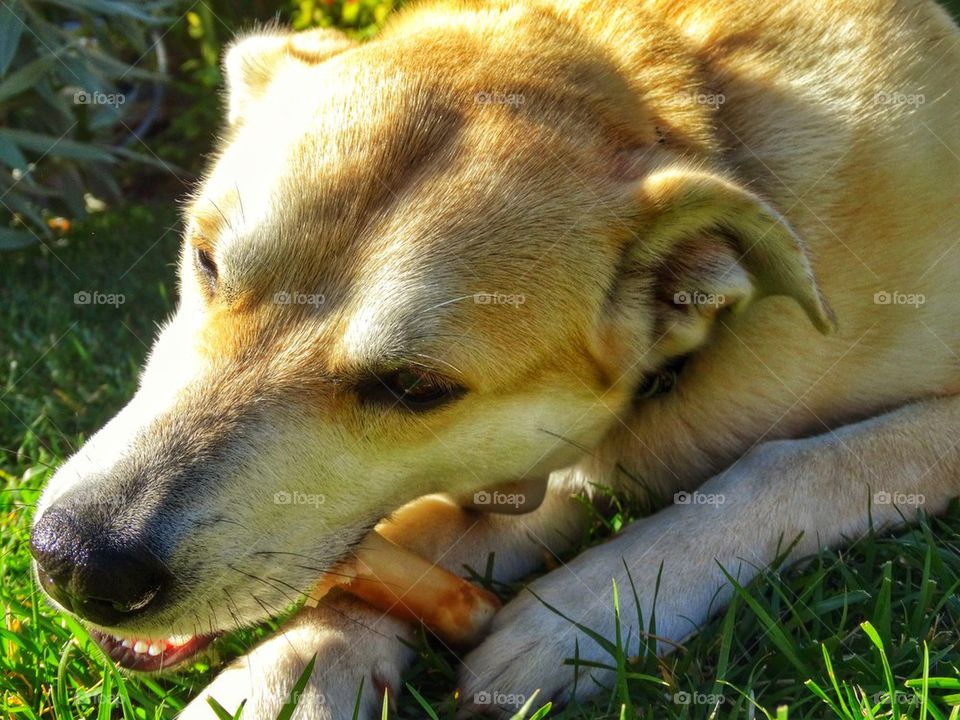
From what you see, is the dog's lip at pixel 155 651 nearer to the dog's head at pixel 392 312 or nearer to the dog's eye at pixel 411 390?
the dog's head at pixel 392 312

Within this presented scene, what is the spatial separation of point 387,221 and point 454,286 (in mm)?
238

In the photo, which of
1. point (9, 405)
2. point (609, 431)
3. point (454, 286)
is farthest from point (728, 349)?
point (9, 405)

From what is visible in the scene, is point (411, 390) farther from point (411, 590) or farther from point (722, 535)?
point (722, 535)

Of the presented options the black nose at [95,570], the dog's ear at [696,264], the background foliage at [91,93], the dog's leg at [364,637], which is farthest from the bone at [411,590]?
the background foliage at [91,93]

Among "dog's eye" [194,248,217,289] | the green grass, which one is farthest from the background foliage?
the green grass

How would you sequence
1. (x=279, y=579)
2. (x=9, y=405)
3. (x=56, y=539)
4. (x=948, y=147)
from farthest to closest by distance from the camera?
(x=9, y=405) < (x=948, y=147) < (x=279, y=579) < (x=56, y=539)

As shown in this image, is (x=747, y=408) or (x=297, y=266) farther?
(x=747, y=408)

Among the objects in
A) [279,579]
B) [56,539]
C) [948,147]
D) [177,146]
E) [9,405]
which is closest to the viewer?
[56,539]

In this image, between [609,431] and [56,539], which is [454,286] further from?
[56,539]

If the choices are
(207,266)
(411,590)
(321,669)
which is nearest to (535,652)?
(411,590)

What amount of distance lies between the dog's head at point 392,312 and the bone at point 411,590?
8 cm

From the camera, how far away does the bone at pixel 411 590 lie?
8.52 ft

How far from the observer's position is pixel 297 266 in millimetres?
2568

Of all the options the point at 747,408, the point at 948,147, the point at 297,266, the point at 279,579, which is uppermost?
the point at 948,147
